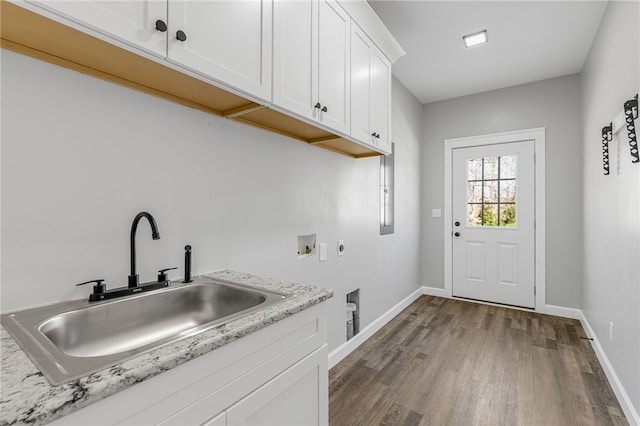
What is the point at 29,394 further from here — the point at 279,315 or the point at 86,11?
the point at 86,11

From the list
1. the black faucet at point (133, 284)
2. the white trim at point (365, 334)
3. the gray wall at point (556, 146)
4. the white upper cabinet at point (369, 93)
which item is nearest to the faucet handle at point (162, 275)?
the black faucet at point (133, 284)

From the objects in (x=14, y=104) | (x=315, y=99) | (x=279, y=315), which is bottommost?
(x=279, y=315)

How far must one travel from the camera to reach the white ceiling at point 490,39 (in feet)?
7.83

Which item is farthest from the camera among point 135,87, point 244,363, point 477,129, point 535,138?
point 477,129

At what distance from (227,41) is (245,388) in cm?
120

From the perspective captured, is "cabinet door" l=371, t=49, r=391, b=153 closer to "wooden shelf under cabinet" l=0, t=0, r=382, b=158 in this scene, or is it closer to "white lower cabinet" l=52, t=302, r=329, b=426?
"wooden shelf under cabinet" l=0, t=0, r=382, b=158

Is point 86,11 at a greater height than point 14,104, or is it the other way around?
point 86,11

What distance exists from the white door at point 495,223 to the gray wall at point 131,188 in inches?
99.8

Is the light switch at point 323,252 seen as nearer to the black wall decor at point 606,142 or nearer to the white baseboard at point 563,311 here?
the black wall decor at point 606,142

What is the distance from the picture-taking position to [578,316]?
3438mm

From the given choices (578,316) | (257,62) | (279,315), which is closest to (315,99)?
(257,62)

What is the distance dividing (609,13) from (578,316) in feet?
9.72

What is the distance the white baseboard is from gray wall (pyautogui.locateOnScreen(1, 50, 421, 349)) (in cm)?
289

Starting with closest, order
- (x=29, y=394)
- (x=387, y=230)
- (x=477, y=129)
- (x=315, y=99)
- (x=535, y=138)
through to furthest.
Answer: (x=29, y=394) → (x=315, y=99) → (x=387, y=230) → (x=535, y=138) → (x=477, y=129)
